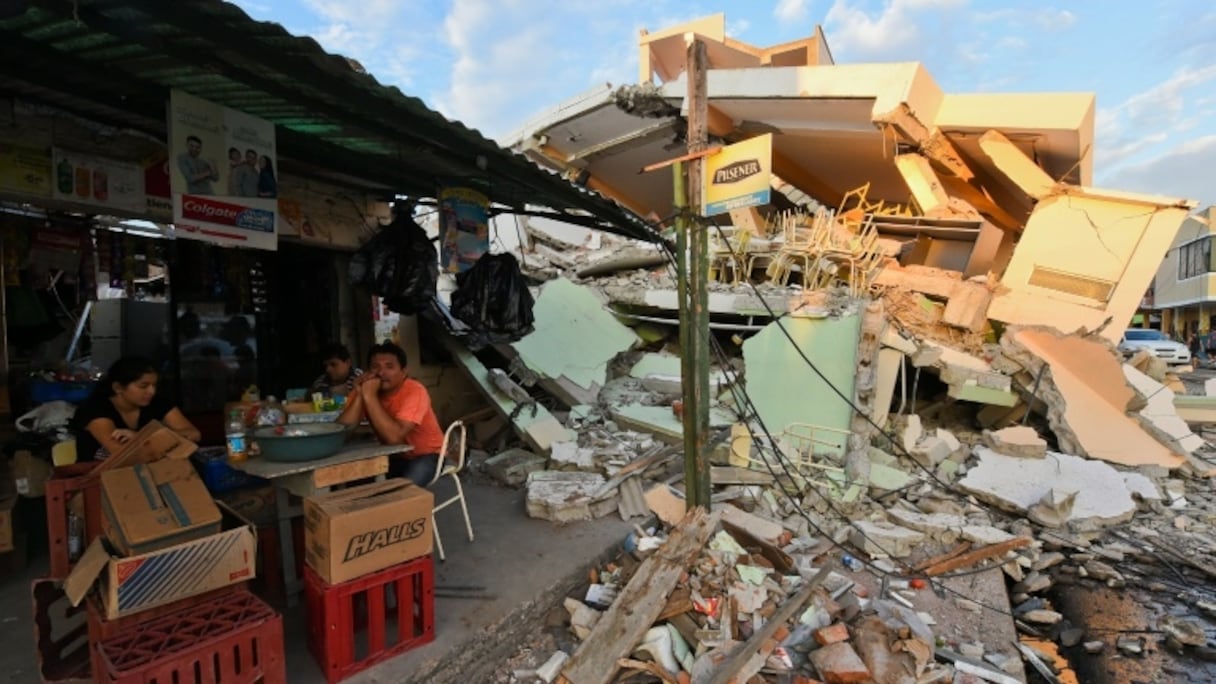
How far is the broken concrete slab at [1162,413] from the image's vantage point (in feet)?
25.2

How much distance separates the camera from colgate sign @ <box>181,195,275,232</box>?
3.33m

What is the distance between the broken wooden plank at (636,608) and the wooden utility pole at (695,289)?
391 millimetres

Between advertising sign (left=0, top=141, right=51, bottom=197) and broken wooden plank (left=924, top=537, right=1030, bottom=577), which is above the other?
advertising sign (left=0, top=141, right=51, bottom=197)

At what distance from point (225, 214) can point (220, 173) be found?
276 millimetres

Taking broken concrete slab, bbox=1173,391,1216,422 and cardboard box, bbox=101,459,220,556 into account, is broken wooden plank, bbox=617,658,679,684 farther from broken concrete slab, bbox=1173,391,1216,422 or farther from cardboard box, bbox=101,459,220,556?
broken concrete slab, bbox=1173,391,1216,422

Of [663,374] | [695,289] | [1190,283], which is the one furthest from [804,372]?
[1190,283]

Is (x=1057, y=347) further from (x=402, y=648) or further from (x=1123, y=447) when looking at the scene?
(x=402, y=648)

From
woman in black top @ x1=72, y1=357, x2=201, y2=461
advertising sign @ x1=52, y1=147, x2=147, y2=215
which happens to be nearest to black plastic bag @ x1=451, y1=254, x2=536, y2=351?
advertising sign @ x1=52, y1=147, x2=147, y2=215

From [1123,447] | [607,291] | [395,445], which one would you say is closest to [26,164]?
[395,445]

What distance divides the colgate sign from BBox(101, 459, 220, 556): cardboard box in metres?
1.43

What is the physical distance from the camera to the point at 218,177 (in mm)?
3396

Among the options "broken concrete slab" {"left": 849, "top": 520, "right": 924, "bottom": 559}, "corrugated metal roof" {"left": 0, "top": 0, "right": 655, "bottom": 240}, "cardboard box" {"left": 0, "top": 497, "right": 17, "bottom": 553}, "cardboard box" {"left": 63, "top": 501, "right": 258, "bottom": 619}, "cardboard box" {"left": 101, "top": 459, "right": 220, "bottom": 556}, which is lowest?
"broken concrete slab" {"left": 849, "top": 520, "right": 924, "bottom": 559}

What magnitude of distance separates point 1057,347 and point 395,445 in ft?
28.8

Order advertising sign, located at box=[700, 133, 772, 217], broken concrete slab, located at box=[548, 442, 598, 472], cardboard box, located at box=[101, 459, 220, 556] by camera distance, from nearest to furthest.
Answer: cardboard box, located at box=[101, 459, 220, 556], advertising sign, located at box=[700, 133, 772, 217], broken concrete slab, located at box=[548, 442, 598, 472]
